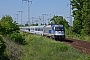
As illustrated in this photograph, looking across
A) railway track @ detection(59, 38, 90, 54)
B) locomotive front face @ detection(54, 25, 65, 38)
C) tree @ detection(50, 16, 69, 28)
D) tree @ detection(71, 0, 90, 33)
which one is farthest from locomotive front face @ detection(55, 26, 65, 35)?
tree @ detection(50, 16, 69, 28)

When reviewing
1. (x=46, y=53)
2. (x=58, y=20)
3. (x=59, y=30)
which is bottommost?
(x=46, y=53)

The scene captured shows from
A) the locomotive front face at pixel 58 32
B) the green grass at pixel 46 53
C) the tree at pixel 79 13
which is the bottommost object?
the green grass at pixel 46 53

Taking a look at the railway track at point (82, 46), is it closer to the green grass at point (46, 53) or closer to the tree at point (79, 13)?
the green grass at point (46, 53)

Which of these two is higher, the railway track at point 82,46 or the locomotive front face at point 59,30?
the locomotive front face at point 59,30

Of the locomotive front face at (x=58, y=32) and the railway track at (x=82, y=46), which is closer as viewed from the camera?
the railway track at (x=82, y=46)

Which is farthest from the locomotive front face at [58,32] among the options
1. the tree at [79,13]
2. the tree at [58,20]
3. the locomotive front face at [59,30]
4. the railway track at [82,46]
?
the tree at [58,20]

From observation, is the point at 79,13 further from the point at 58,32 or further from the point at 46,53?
the point at 46,53

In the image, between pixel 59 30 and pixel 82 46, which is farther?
pixel 59 30

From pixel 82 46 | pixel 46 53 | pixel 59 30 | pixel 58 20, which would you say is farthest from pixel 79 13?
pixel 46 53

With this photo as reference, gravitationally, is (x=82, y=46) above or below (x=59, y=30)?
below

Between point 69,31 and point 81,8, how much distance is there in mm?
8812

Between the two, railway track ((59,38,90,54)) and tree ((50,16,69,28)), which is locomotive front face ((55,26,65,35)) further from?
→ tree ((50,16,69,28))

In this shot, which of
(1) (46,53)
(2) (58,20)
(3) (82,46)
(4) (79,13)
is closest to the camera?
(1) (46,53)

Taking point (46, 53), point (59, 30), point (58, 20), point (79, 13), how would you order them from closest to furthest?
point (46, 53) → point (59, 30) → point (79, 13) → point (58, 20)
